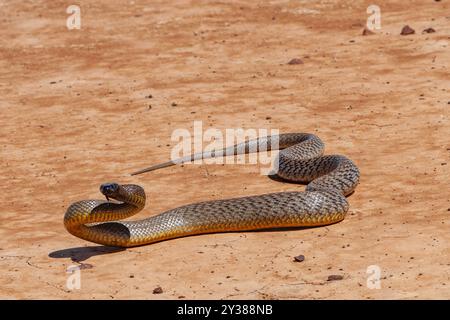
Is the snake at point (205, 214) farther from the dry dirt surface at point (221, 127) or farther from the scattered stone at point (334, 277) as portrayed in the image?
the scattered stone at point (334, 277)

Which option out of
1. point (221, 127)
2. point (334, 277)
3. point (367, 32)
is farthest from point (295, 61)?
point (334, 277)

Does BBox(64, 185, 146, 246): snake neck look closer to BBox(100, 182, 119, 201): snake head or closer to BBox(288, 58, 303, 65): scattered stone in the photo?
BBox(100, 182, 119, 201): snake head

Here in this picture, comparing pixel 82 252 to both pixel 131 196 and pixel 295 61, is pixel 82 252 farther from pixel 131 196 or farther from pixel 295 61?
pixel 295 61

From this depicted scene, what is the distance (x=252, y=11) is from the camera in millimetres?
22484

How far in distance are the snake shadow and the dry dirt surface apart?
0.03 metres

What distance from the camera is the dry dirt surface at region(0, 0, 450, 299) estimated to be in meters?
10.0

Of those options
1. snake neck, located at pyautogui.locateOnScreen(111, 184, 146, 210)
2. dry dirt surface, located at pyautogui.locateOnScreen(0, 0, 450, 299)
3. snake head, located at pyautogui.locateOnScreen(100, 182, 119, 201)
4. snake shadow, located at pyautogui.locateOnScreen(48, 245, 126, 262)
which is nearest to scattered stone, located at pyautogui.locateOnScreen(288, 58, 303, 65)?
dry dirt surface, located at pyautogui.locateOnScreen(0, 0, 450, 299)

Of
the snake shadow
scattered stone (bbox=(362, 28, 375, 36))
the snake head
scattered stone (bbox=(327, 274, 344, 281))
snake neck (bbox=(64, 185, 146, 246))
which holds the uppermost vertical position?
scattered stone (bbox=(362, 28, 375, 36))

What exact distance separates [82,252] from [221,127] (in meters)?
5.05

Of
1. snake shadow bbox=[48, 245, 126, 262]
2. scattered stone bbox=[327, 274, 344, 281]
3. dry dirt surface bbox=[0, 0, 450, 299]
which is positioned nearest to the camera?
scattered stone bbox=[327, 274, 344, 281]

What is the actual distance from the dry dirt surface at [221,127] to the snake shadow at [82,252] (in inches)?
1.1

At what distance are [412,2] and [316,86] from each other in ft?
18.1

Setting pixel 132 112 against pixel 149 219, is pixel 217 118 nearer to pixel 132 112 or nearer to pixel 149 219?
pixel 132 112

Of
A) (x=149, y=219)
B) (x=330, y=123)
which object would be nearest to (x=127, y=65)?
(x=330, y=123)
